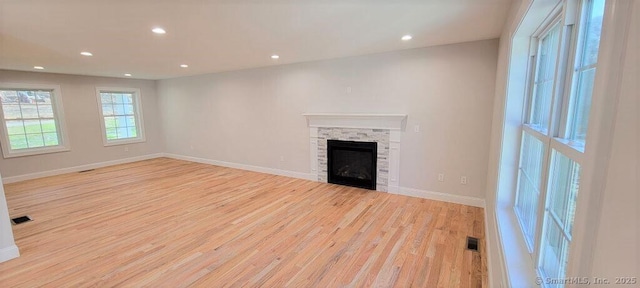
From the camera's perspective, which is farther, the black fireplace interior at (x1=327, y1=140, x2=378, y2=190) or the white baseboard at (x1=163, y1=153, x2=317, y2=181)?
the white baseboard at (x1=163, y1=153, x2=317, y2=181)

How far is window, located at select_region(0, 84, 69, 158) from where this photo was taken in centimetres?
517

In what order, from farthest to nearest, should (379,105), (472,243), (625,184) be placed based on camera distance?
1. (379,105)
2. (472,243)
3. (625,184)

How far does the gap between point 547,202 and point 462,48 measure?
2827mm

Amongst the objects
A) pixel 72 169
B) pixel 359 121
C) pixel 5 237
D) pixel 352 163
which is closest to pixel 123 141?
pixel 72 169

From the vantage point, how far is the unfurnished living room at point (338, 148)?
101cm

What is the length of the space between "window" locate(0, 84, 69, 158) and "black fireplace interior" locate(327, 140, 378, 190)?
6185 mm

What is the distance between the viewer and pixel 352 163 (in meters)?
4.64

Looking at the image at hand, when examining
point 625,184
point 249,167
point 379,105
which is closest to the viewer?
point 625,184

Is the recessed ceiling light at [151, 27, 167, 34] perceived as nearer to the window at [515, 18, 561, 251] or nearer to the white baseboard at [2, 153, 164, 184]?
the window at [515, 18, 561, 251]

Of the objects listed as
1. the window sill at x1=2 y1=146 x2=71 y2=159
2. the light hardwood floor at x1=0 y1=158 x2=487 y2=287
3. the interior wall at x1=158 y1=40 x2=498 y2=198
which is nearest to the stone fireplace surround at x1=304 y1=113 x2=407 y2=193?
the interior wall at x1=158 y1=40 x2=498 y2=198

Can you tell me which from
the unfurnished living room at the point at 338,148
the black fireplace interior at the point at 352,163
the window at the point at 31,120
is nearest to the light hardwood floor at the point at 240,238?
the unfurnished living room at the point at 338,148

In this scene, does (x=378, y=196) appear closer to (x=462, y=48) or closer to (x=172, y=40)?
(x=462, y=48)

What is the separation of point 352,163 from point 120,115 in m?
6.45

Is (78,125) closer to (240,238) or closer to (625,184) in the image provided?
(240,238)
